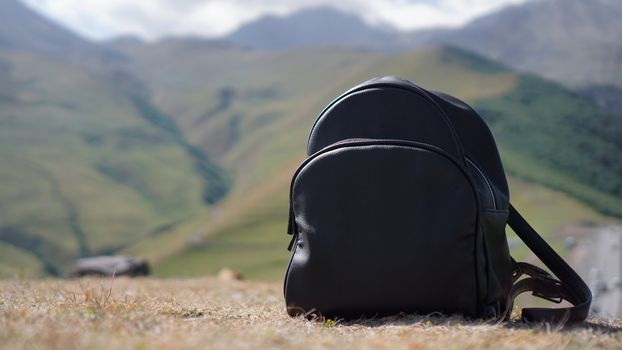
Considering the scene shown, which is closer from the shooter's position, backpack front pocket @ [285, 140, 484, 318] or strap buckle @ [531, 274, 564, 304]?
backpack front pocket @ [285, 140, 484, 318]

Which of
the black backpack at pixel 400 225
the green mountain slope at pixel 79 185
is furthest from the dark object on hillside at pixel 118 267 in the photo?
the green mountain slope at pixel 79 185

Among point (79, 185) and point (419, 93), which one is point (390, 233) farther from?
point (79, 185)

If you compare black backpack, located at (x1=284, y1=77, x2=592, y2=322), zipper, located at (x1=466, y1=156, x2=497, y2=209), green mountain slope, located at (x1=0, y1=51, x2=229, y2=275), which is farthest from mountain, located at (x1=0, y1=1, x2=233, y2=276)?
zipper, located at (x1=466, y1=156, x2=497, y2=209)

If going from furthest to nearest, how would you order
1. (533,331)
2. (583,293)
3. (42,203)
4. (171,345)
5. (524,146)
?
(42,203), (524,146), (583,293), (533,331), (171,345)

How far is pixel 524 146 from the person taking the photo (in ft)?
286

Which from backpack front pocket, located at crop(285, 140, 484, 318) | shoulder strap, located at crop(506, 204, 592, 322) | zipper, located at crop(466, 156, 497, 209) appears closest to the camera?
backpack front pocket, located at crop(285, 140, 484, 318)

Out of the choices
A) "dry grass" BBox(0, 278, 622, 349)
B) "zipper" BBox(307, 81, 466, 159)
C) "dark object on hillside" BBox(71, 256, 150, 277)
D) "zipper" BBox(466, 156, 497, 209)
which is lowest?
"dark object on hillside" BBox(71, 256, 150, 277)

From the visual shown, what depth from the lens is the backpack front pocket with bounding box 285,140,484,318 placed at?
4.04 metres

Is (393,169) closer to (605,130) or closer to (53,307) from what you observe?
(53,307)

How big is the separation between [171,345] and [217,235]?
103224mm

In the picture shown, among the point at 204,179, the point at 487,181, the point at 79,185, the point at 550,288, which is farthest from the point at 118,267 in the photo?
the point at 204,179

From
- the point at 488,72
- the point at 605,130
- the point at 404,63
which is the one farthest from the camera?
the point at 404,63

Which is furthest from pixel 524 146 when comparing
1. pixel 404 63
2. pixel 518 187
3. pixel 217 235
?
pixel 404 63

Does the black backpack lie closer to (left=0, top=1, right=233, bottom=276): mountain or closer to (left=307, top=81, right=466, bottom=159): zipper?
(left=307, top=81, right=466, bottom=159): zipper
